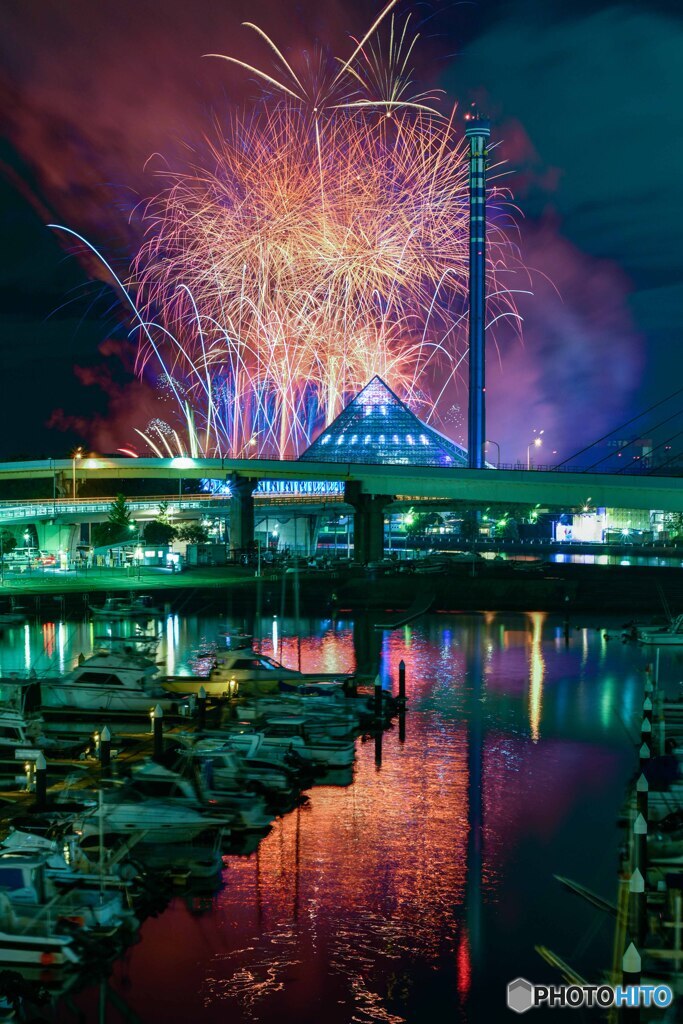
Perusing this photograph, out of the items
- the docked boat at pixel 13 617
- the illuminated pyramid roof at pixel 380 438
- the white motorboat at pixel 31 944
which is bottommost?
the white motorboat at pixel 31 944

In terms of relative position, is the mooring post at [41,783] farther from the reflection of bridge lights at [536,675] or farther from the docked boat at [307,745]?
the reflection of bridge lights at [536,675]

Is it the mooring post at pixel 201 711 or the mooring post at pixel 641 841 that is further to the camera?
the mooring post at pixel 201 711

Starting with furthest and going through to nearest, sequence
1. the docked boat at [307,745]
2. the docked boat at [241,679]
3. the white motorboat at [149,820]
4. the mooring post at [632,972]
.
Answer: the docked boat at [241,679] → the docked boat at [307,745] → the white motorboat at [149,820] → the mooring post at [632,972]

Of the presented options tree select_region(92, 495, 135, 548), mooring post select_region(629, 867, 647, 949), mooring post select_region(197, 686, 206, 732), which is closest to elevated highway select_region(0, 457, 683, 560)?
tree select_region(92, 495, 135, 548)

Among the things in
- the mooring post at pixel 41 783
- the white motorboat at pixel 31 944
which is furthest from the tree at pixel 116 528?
the white motorboat at pixel 31 944

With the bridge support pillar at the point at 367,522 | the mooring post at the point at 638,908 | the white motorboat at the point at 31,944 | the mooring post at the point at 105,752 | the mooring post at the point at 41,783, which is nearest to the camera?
the white motorboat at the point at 31,944

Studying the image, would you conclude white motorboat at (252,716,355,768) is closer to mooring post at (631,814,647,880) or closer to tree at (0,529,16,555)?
mooring post at (631,814,647,880)

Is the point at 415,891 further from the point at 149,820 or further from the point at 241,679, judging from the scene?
the point at 241,679

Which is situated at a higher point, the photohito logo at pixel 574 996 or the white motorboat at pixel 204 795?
the white motorboat at pixel 204 795
